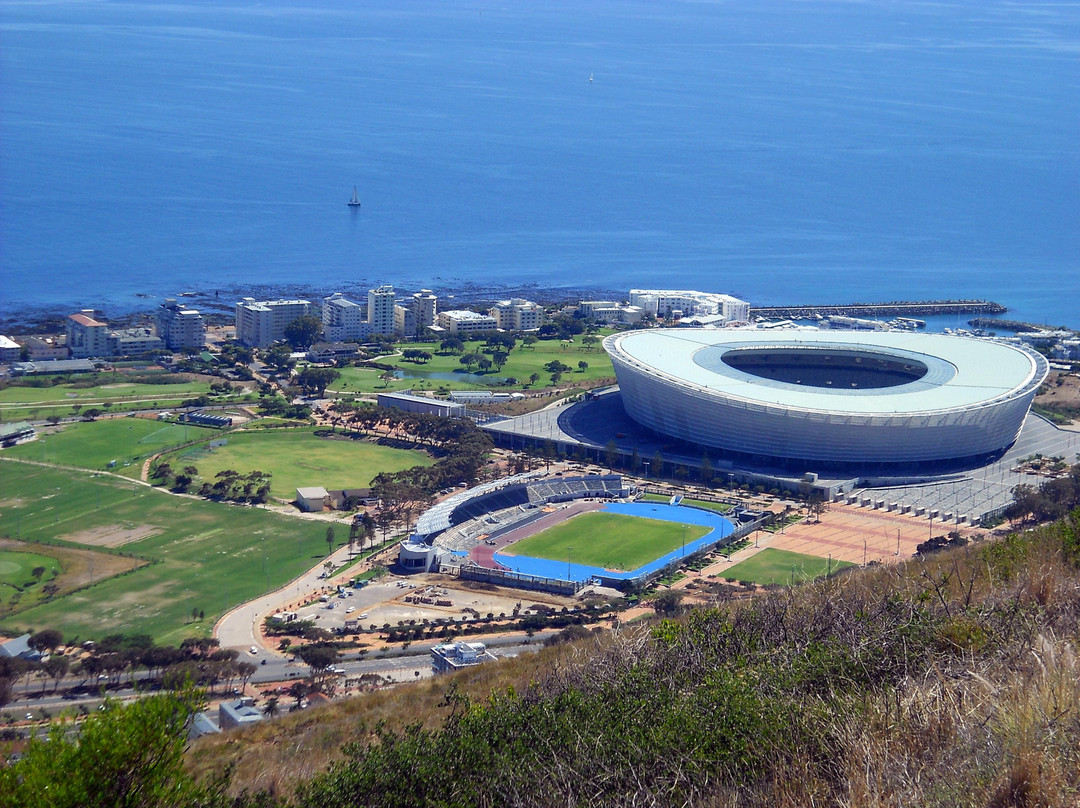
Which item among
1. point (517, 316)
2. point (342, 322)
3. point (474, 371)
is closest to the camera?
point (474, 371)

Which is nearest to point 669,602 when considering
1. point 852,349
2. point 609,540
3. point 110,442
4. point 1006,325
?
point 609,540

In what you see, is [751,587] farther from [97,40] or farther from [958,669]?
[97,40]

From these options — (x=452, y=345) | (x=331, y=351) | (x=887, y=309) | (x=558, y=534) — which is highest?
(x=887, y=309)

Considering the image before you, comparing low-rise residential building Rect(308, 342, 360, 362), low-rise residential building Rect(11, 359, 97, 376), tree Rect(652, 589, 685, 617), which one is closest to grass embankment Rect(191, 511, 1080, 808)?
tree Rect(652, 589, 685, 617)

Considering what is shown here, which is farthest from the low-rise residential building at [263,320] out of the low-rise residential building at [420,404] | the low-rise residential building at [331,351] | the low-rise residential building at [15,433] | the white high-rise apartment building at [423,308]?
the low-rise residential building at [15,433]

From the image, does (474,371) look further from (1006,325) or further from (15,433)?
(1006,325)

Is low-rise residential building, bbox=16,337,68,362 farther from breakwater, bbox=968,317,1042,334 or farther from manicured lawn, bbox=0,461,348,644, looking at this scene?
breakwater, bbox=968,317,1042,334

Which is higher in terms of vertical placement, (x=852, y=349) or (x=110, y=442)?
(x=852, y=349)

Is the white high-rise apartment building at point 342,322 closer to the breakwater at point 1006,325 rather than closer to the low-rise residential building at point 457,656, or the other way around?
the breakwater at point 1006,325
